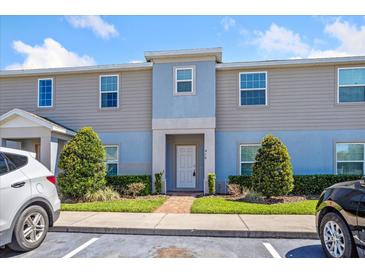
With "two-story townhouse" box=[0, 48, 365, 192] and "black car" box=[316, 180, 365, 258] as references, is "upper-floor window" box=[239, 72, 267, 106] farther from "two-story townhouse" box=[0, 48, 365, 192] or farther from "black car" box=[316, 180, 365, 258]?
"black car" box=[316, 180, 365, 258]

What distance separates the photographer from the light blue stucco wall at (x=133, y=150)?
1221 centimetres

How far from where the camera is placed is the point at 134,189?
10664 millimetres

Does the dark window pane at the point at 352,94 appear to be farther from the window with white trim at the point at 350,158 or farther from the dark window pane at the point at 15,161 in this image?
the dark window pane at the point at 15,161

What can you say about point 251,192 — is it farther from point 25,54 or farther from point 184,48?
point 25,54

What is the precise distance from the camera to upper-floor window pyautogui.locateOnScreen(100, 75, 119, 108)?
12.6 metres

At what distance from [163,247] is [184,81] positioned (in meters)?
8.31

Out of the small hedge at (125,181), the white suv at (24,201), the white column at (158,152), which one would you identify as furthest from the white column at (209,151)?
the white suv at (24,201)

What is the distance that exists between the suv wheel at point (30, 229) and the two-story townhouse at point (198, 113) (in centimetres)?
666

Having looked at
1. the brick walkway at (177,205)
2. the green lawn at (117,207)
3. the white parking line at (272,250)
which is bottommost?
the brick walkway at (177,205)

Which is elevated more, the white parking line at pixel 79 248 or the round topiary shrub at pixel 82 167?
the round topiary shrub at pixel 82 167

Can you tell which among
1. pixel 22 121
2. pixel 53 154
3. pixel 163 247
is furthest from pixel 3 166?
pixel 22 121

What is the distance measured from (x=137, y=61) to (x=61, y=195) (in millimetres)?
6683

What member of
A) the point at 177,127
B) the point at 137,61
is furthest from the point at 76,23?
the point at 177,127

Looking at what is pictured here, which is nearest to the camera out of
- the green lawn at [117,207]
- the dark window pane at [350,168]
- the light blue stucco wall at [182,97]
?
the green lawn at [117,207]
